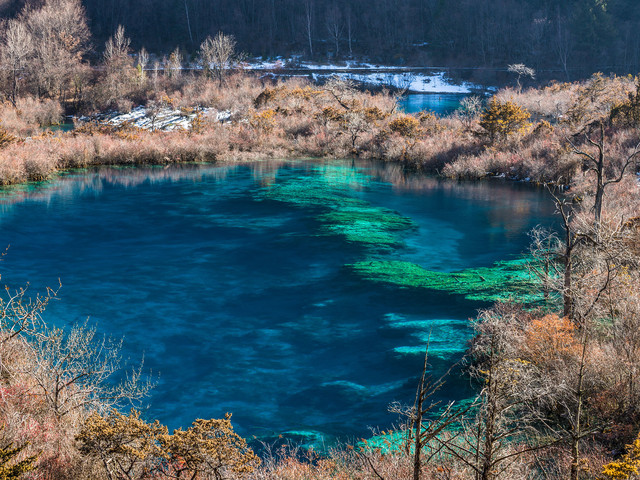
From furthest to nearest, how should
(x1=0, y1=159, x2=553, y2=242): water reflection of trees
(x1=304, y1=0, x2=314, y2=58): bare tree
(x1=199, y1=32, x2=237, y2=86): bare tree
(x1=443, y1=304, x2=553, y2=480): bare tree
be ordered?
(x1=304, y1=0, x2=314, y2=58): bare tree, (x1=199, y1=32, x2=237, y2=86): bare tree, (x1=0, y1=159, x2=553, y2=242): water reflection of trees, (x1=443, y1=304, x2=553, y2=480): bare tree

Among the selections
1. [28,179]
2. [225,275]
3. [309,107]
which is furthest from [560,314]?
[309,107]

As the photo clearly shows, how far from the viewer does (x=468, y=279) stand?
1961 cm

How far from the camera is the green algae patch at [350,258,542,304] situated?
17.8 meters

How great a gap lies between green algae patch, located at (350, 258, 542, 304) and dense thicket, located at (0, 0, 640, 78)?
71249 mm

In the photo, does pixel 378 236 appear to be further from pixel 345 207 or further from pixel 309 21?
pixel 309 21

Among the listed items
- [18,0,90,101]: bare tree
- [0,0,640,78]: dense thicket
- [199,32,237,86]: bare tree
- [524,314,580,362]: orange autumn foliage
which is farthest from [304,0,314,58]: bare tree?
[524,314,580,362]: orange autumn foliage

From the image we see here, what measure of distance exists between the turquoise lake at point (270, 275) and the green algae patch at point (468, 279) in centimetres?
31

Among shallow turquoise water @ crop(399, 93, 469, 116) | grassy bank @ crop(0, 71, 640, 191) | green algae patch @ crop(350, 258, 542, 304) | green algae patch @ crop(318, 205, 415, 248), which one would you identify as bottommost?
green algae patch @ crop(350, 258, 542, 304)

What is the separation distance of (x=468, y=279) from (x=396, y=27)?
301ft

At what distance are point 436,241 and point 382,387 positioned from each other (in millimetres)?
11807

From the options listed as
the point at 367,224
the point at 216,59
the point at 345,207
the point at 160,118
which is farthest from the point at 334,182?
the point at 216,59

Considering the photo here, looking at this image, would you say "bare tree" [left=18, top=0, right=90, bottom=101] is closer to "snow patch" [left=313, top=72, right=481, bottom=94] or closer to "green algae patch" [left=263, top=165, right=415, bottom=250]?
"snow patch" [left=313, top=72, right=481, bottom=94]

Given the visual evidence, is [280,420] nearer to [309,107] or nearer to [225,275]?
[225,275]

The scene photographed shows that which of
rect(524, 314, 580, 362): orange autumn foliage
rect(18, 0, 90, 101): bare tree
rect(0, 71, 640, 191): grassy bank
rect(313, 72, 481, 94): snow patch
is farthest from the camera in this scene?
rect(313, 72, 481, 94): snow patch
